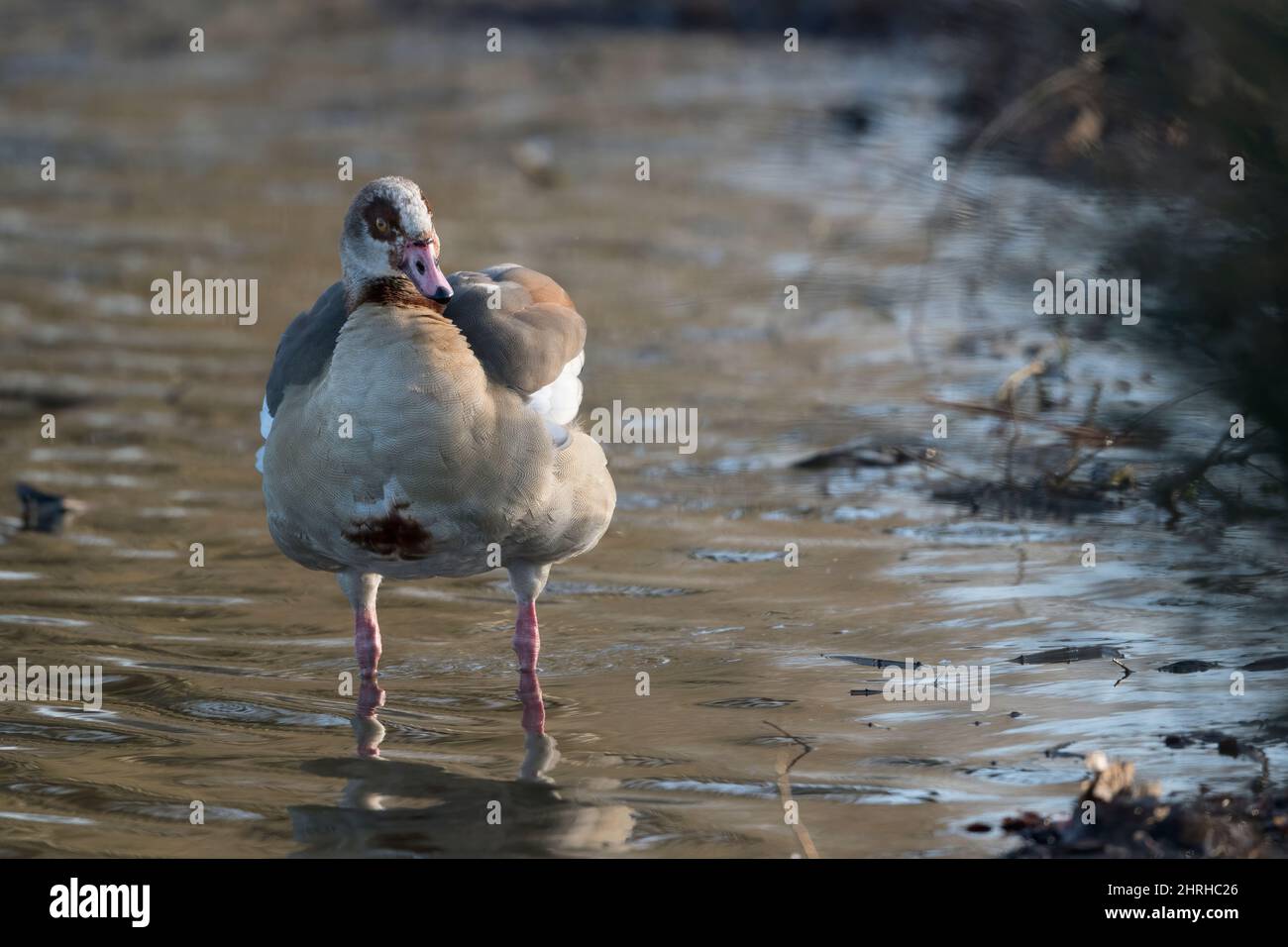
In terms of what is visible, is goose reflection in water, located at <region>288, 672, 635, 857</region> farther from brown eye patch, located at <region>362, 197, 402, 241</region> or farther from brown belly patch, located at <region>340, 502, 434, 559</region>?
brown eye patch, located at <region>362, 197, 402, 241</region>

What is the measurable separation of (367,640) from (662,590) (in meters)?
1.51

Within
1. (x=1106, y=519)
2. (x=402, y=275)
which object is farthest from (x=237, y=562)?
(x=1106, y=519)

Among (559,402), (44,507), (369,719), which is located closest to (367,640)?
(369,719)

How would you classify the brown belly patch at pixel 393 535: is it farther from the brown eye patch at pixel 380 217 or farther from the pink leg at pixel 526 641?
the brown eye patch at pixel 380 217

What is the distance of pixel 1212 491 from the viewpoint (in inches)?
180

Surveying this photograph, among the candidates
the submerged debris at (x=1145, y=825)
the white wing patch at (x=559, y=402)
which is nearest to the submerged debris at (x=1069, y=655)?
the submerged debris at (x=1145, y=825)

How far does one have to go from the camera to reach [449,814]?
5.21m

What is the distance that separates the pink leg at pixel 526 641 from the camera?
6.29 metres

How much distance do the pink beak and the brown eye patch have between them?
8 centimetres

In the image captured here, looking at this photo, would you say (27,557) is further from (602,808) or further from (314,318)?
(602,808)

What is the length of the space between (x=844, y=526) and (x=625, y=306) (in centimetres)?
440

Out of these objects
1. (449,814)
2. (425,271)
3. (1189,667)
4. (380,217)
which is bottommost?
(449,814)

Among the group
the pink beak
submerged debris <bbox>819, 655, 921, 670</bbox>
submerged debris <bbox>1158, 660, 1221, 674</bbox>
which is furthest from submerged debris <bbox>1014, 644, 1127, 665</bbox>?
the pink beak

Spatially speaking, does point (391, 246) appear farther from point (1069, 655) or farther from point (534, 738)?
point (1069, 655)
